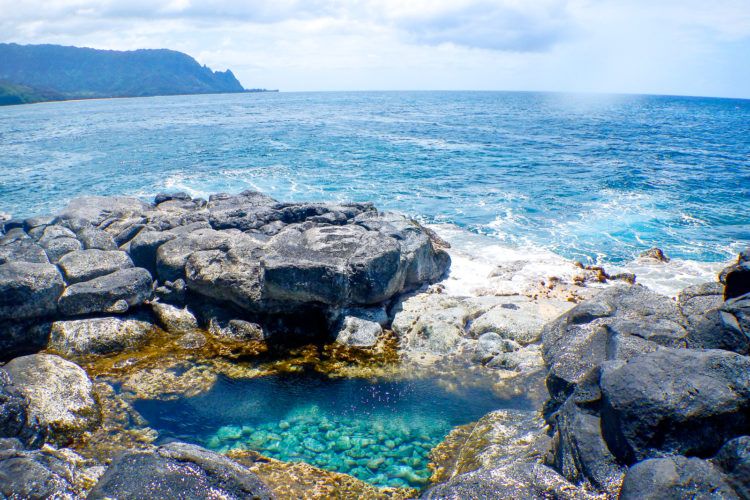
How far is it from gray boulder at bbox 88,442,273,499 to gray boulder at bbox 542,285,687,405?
628 cm

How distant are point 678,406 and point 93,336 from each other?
15258 mm

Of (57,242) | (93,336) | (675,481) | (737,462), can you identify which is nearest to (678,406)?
(737,462)

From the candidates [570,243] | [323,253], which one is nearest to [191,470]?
[323,253]

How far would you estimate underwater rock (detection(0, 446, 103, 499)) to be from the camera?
6742 mm

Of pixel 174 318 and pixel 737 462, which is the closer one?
pixel 737 462

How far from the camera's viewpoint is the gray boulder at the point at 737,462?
5.99 meters

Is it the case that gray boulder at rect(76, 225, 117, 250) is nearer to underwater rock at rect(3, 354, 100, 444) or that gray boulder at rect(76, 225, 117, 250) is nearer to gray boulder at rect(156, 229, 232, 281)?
gray boulder at rect(156, 229, 232, 281)

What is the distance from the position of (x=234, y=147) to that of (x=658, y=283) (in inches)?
1899

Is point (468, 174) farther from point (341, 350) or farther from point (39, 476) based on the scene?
point (39, 476)

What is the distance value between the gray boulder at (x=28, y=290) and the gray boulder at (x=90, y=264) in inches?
44.2

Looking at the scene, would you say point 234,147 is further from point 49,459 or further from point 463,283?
point 49,459

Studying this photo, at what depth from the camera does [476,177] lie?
135 ft

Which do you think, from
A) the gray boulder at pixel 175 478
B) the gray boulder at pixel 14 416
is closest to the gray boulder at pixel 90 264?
the gray boulder at pixel 14 416

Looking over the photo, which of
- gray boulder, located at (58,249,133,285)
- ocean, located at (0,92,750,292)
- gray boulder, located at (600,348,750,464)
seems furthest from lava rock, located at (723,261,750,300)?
gray boulder, located at (58,249,133,285)
